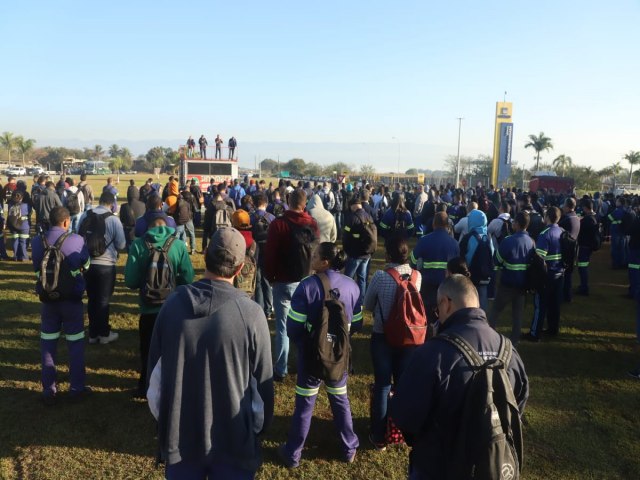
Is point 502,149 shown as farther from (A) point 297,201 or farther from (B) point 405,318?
(B) point 405,318

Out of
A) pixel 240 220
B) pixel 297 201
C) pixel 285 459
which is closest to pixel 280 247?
pixel 297 201

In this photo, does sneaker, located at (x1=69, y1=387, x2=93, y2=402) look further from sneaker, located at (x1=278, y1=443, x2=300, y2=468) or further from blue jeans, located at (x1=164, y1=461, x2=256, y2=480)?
blue jeans, located at (x1=164, y1=461, x2=256, y2=480)

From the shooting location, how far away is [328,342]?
11.7 ft

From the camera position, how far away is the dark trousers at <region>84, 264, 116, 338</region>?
5.93m

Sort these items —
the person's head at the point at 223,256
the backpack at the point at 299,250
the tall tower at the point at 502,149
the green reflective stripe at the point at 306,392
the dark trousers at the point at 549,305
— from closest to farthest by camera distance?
1. the person's head at the point at 223,256
2. the green reflective stripe at the point at 306,392
3. the backpack at the point at 299,250
4. the dark trousers at the point at 549,305
5. the tall tower at the point at 502,149

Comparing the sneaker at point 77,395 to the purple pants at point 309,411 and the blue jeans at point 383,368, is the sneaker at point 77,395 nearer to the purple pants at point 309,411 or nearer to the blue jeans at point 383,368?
the purple pants at point 309,411

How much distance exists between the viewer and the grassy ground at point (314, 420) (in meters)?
3.89

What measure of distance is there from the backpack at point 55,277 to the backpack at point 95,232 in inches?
43.7

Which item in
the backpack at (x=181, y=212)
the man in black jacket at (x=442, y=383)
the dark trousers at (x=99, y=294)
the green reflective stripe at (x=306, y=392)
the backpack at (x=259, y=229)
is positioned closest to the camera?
the man in black jacket at (x=442, y=383)

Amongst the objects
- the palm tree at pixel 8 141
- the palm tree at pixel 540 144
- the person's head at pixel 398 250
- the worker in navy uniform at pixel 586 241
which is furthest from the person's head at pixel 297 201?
the palm tree at pixel 8 141

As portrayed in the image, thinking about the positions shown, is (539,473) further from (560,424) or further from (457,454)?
(457,454)

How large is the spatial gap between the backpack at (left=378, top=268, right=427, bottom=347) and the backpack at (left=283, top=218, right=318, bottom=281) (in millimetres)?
1428

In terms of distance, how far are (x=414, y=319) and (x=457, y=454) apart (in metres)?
1.77

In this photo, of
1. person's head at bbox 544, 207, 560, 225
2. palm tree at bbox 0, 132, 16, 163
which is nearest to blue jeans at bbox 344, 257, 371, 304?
person's head at bbox 544, 207, 560, 225
